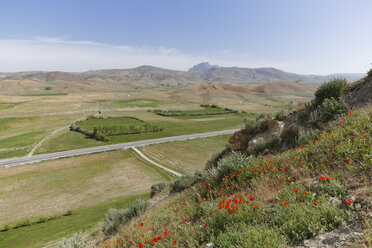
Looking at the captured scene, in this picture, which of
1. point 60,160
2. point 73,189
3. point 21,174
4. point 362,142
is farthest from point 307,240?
point 60,160

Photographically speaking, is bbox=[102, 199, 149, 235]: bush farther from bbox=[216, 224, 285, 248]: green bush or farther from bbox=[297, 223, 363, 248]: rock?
bbox=[297, 223, 363, 248]: rock

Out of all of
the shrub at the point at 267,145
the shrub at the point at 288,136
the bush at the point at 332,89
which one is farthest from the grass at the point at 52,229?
the bush at the point at 332,89

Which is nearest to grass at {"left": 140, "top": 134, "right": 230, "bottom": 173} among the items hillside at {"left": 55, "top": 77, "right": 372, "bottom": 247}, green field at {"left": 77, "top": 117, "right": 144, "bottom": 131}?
green field at {"left": 77, "top": 117, "right": 144, "bottom": 131}

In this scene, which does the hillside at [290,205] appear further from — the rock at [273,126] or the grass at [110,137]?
the grass at [110,137]

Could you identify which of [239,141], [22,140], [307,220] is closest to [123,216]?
[239,141]

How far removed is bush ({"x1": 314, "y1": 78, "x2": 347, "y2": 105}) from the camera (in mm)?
11523

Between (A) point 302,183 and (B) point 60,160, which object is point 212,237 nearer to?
(A) point 302,183

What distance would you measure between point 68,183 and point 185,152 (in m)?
25.2

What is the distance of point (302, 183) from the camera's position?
5.80 metres

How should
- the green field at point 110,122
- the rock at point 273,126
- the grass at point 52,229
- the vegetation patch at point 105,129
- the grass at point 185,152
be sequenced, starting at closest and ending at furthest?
1. the rock at point 273,126
2. the grass at point 52,229
3. the grass at point 185,152
4. the vegetation patch at point 105,129
5. the green field at point 110,122

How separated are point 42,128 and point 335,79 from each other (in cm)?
8177

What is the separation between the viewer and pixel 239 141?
15.4 metres

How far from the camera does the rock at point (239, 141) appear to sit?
588 inches

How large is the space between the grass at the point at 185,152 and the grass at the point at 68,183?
506 cm
